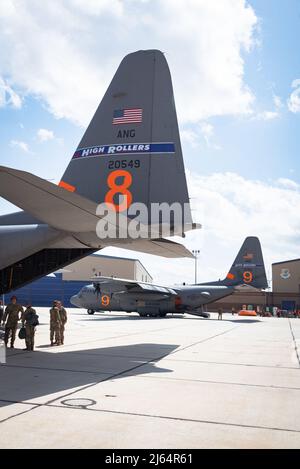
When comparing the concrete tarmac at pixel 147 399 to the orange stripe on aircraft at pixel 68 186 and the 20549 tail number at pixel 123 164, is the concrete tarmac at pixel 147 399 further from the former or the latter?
the 20549 tail number at pixel 123 164

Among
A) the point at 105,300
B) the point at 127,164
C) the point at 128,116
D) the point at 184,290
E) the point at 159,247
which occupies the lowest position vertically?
the point at 105,300

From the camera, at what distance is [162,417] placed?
5820 millimetres

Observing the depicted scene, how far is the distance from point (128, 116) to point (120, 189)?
6.94 feet

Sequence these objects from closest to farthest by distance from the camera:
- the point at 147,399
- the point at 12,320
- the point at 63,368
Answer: the point at 147,399 → the point at 63,368 → the point at 12,320

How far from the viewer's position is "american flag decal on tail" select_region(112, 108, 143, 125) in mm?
11484

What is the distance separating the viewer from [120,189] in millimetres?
11312

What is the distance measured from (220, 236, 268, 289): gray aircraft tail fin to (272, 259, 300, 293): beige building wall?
30.3 meters

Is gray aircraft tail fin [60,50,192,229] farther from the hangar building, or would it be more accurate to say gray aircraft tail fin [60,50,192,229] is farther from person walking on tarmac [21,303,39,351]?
the hangar building

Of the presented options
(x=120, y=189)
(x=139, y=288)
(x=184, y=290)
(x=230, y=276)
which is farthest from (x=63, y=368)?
(x=230, y=276)

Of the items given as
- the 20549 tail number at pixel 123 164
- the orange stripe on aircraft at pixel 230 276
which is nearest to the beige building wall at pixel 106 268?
the orange stripe on aircraft at pixel 230 276

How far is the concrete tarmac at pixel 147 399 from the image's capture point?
4.94m

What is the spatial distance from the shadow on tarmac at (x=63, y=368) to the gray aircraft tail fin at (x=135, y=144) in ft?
13.0

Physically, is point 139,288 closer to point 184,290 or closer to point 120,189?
point 184,290

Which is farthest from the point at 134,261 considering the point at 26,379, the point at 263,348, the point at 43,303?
the point at 26,379
